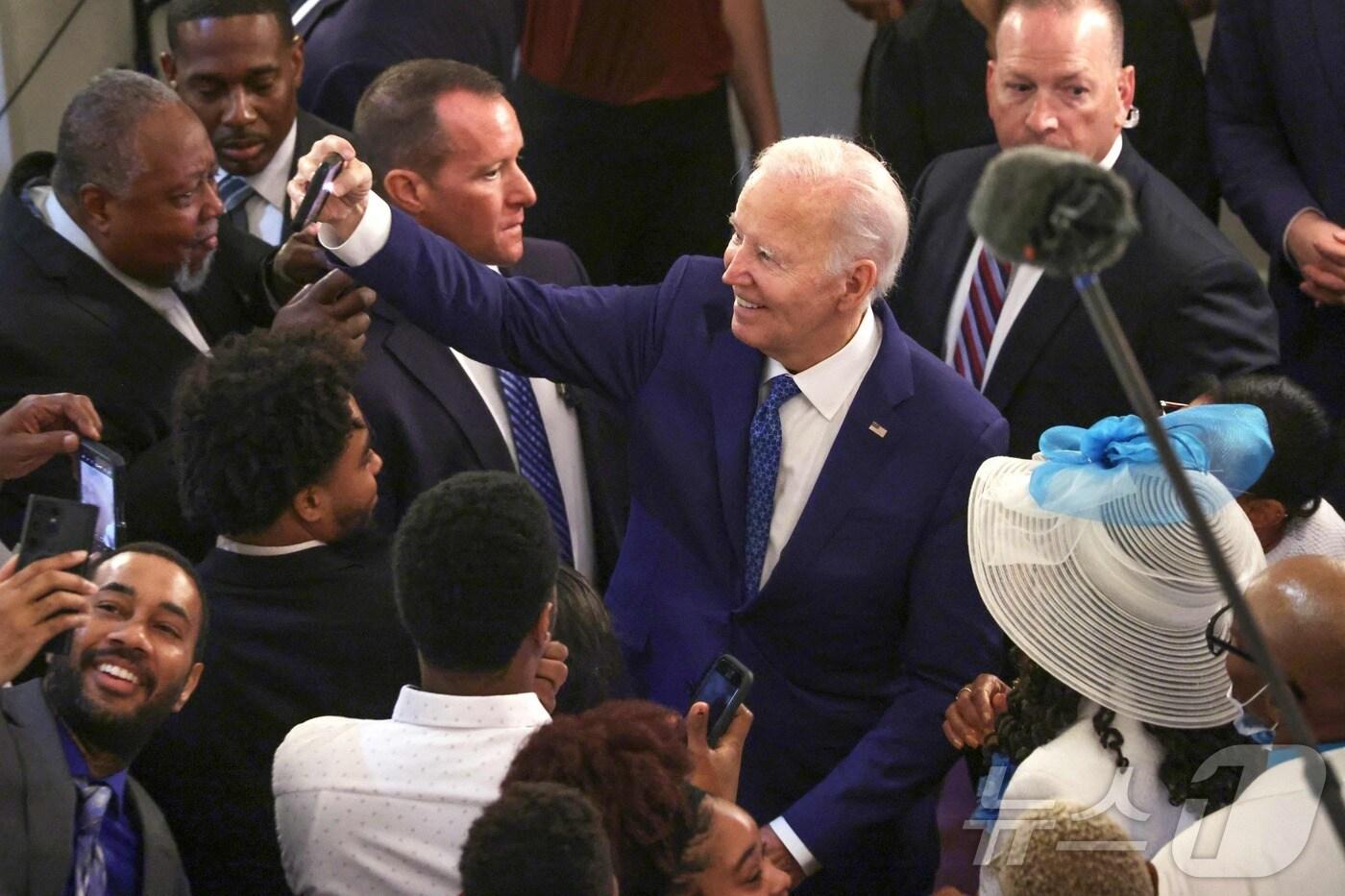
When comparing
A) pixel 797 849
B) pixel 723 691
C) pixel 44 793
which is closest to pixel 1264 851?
pixel 723 691

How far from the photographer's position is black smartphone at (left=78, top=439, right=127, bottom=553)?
9.02 ft

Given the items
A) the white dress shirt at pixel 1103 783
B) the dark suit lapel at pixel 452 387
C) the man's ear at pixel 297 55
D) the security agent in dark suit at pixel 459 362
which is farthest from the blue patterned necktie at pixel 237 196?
the white dress shirt at pixel 1103 783

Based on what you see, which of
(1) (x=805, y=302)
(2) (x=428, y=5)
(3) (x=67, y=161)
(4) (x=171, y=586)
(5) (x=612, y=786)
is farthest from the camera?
(2) (x=428, y=5)

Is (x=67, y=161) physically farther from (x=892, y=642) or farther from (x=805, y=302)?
(x=892, y=642)

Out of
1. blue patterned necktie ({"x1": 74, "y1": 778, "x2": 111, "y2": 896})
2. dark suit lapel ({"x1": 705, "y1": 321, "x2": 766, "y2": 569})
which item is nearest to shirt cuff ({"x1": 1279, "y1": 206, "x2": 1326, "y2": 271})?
dark suit lapel ({"x1": 705, "y1": 321, "x2": 766, "y2": 569})

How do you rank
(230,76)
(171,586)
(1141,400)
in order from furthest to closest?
(230,76) < (171,586) < (1141,400)

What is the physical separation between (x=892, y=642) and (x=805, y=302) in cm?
Result: 56

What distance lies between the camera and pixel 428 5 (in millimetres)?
4445

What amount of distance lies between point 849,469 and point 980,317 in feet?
3.03

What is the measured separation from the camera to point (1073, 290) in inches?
142

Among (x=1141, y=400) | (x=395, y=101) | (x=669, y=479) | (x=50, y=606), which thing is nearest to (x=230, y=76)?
(x=395, y=101)

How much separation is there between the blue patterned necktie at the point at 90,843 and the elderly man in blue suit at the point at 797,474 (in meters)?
0.95

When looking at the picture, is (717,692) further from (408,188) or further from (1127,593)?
(408,188)

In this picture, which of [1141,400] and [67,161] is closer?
[1141,400]
